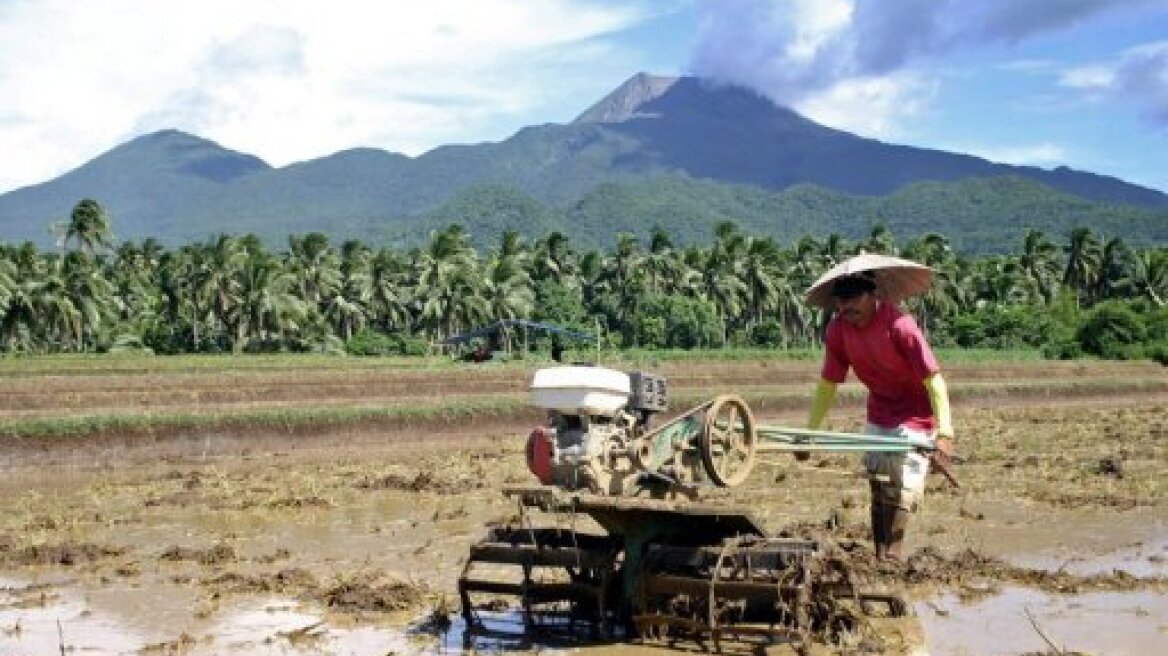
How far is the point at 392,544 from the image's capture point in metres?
10.8

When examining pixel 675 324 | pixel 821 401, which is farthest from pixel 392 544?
pixel 675 324

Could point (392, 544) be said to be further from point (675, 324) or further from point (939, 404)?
point (675, 324)

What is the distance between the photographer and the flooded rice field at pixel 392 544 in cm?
720

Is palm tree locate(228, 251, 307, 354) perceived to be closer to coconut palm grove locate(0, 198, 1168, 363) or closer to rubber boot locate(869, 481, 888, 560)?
coconut palm grove locate(0, 198, 1168, 363)

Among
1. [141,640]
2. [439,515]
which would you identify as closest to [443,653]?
[141,640]

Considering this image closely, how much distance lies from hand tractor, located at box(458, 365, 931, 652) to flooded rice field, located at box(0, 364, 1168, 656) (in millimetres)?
254

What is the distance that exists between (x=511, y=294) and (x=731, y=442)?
193 ft

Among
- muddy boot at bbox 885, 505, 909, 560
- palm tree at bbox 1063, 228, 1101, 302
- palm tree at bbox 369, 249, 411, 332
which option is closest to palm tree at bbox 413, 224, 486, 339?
palm tree at bbox 369, 249, 411, 332

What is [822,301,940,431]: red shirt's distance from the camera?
23.7 feet

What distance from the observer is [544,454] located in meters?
6.88

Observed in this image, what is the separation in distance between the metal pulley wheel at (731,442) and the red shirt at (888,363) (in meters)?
0.90

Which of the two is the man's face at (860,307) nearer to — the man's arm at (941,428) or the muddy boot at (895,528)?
the man's arm at (941,428)

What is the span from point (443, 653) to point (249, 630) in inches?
50.0

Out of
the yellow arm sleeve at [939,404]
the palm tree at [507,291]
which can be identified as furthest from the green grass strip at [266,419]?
the palm tree at [507,291]
